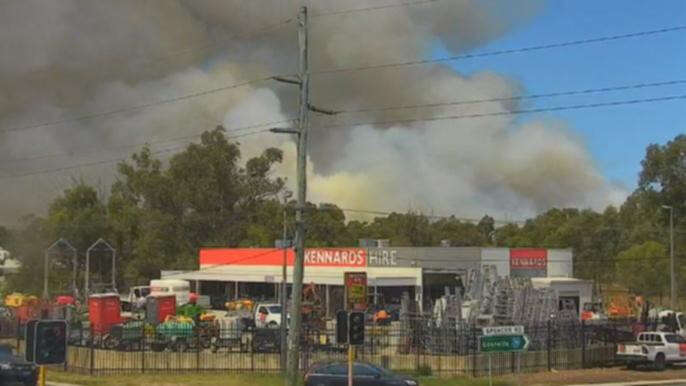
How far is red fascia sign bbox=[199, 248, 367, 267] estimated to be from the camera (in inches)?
3312

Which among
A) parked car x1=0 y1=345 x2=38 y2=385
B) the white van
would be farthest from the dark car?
the white van

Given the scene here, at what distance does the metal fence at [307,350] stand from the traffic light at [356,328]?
547 inches

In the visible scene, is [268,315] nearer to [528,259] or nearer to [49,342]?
[528,259]

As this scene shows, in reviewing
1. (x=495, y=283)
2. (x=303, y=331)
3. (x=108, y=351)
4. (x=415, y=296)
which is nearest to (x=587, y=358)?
(x=495, y=283)

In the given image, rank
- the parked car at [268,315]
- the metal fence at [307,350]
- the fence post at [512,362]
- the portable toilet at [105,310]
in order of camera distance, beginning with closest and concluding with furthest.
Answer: the metal fence at [307,350] < the fence post at [512,362] < the portable toilet at [105,310] < the parked car at [268,315]

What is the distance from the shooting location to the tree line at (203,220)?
117 metres

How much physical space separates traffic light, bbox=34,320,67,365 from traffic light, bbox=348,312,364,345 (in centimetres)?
916

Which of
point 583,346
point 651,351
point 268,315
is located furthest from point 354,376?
point 268,315

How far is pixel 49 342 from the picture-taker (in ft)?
63.4

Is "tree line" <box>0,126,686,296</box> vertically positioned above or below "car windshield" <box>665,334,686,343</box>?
above

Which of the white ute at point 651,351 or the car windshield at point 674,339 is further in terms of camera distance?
the car windshield at point 674,339

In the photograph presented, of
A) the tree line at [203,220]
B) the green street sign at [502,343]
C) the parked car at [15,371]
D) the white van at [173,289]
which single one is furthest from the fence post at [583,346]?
the tree line at [203,220]

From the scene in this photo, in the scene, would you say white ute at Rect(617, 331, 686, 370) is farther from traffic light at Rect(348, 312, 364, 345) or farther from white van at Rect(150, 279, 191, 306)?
white van at Rect(150, 279, 191, 306)

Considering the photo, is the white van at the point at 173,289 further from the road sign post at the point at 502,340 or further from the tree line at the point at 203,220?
the road sign post at the point at 502,340
